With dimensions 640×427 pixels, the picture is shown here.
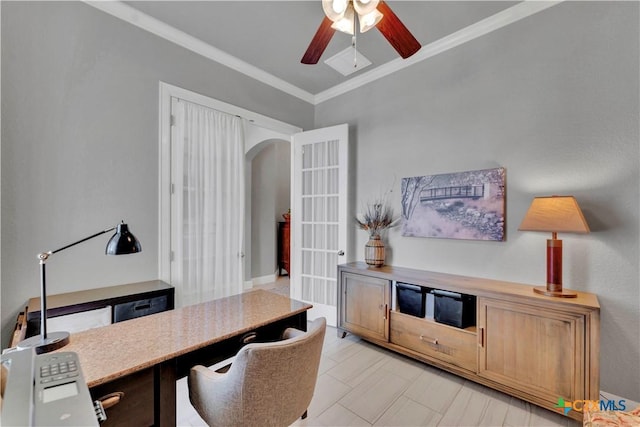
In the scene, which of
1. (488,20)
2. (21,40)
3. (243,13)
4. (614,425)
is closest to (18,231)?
(21,40)

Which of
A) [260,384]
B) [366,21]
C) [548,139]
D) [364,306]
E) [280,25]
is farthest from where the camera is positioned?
[364,306]

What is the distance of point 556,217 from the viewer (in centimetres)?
183

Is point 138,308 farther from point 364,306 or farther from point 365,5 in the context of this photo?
point 365,5

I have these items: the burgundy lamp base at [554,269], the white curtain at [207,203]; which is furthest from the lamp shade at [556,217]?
the white curtain at [207,203]

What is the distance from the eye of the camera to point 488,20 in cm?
240

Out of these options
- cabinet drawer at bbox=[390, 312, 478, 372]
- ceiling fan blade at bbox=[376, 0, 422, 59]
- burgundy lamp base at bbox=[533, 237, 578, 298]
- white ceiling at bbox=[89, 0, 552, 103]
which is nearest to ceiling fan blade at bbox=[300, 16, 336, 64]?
Answer: ceiling fan blade at bbox=[376, 0, 422, 59]

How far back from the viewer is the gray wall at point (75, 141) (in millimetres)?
1852

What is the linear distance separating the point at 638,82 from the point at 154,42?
3.74 m

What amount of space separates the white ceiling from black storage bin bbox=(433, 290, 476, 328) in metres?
2.36

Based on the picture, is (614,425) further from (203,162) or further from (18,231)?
(18,231)

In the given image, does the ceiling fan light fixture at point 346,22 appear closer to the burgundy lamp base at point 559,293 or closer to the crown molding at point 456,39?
the crown molding at point 456,39

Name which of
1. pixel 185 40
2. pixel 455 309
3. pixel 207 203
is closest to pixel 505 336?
pixel 455 309

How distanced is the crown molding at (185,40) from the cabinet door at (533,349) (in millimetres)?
3183

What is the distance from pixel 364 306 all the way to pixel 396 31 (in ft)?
7.75
